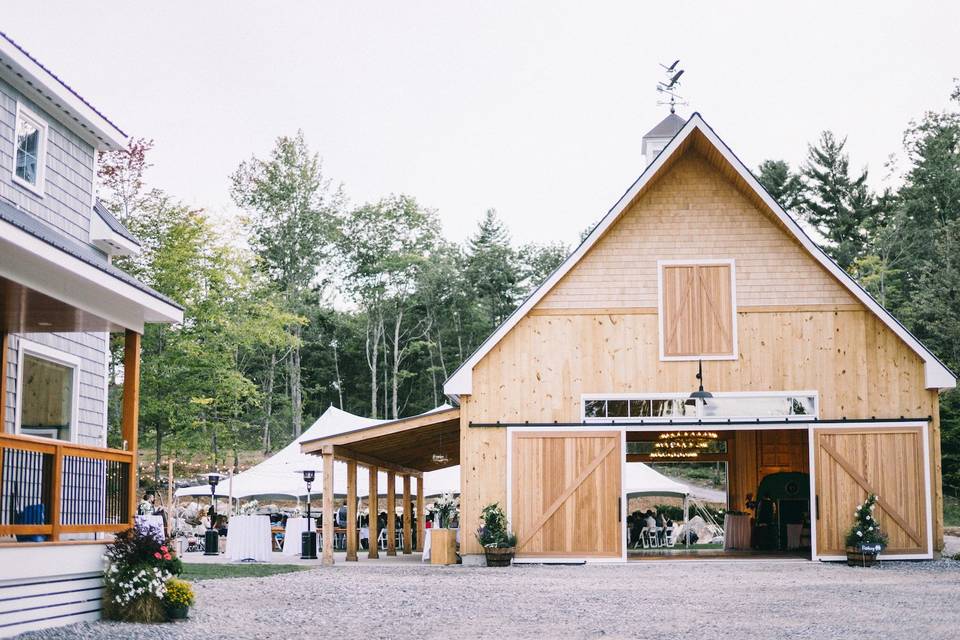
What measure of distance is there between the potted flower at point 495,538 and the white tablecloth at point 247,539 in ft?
21.4

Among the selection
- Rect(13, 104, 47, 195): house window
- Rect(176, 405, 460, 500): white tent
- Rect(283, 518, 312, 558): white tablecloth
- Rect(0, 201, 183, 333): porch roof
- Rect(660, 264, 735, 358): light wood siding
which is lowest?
Rect(283, 518, 312, 558): white tablecloth

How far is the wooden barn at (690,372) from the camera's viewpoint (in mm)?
18516

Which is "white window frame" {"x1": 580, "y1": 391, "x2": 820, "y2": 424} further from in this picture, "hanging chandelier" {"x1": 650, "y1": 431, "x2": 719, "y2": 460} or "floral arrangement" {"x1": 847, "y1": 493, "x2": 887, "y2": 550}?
"hanging chandelier" {"x1": 650, "y1": 431, "x2": 719, "y2": 460}

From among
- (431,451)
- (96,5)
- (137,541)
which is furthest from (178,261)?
(137,541)

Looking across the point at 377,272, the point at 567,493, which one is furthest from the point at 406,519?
the point at 377,272

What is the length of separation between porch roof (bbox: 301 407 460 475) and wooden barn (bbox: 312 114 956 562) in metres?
0.16

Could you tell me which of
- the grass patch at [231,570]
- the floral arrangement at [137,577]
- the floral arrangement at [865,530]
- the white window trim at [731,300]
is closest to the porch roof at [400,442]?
the grass patch at [231,570]

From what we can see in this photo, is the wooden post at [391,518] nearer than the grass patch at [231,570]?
No

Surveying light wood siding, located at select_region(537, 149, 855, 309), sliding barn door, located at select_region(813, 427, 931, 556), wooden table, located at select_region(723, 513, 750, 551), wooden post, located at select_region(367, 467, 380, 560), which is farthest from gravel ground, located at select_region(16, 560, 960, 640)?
wooden table, located at select_region(723, 513, 750, 551)

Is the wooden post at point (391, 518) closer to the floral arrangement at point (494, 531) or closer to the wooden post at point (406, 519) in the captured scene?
the wooden post at point (406, 519)

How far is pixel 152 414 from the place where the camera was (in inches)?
1240

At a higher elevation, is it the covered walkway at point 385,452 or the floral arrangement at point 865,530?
the covered walkway at point 385,452

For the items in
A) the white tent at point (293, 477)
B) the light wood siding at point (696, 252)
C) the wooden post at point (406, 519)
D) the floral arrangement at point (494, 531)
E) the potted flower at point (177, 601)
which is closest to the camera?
the potted flower at point (177, 601)

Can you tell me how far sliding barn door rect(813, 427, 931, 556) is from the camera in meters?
18.4
